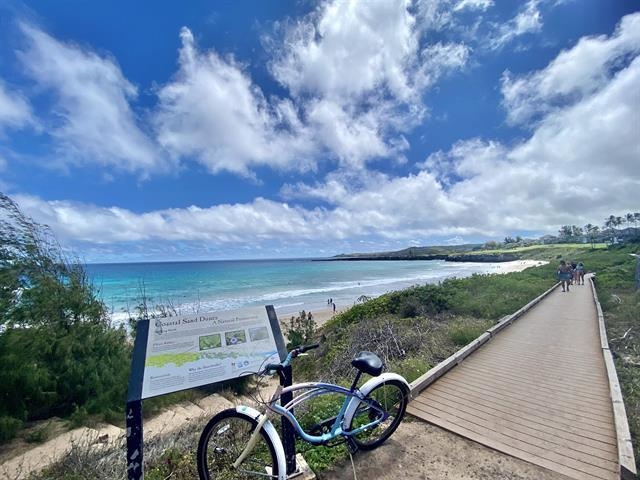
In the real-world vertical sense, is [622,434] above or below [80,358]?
below

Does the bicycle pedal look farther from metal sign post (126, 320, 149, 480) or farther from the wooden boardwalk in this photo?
metal sign post (126, 320, 149, 480)

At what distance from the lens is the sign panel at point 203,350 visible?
2609mm

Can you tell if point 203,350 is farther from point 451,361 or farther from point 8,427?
point 451,361

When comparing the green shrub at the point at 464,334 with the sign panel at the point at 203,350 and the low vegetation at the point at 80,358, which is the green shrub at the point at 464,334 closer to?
the low vegetation at the point at 80,358

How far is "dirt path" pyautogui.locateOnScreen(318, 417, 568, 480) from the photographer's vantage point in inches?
129

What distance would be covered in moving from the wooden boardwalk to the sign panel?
2.88 metres

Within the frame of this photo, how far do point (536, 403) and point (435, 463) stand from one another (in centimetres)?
242

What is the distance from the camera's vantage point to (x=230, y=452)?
313cm

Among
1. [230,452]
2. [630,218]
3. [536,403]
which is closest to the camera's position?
[230,452]

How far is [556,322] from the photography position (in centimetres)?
1017

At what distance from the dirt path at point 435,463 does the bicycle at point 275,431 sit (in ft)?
0.56

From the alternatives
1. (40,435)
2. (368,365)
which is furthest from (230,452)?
(40,435)

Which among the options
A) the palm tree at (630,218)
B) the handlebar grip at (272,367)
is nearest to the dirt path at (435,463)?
the handlebar grip at (272,367)

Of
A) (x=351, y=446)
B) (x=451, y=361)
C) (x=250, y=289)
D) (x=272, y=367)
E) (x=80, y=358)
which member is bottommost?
(x=250, y=289)
